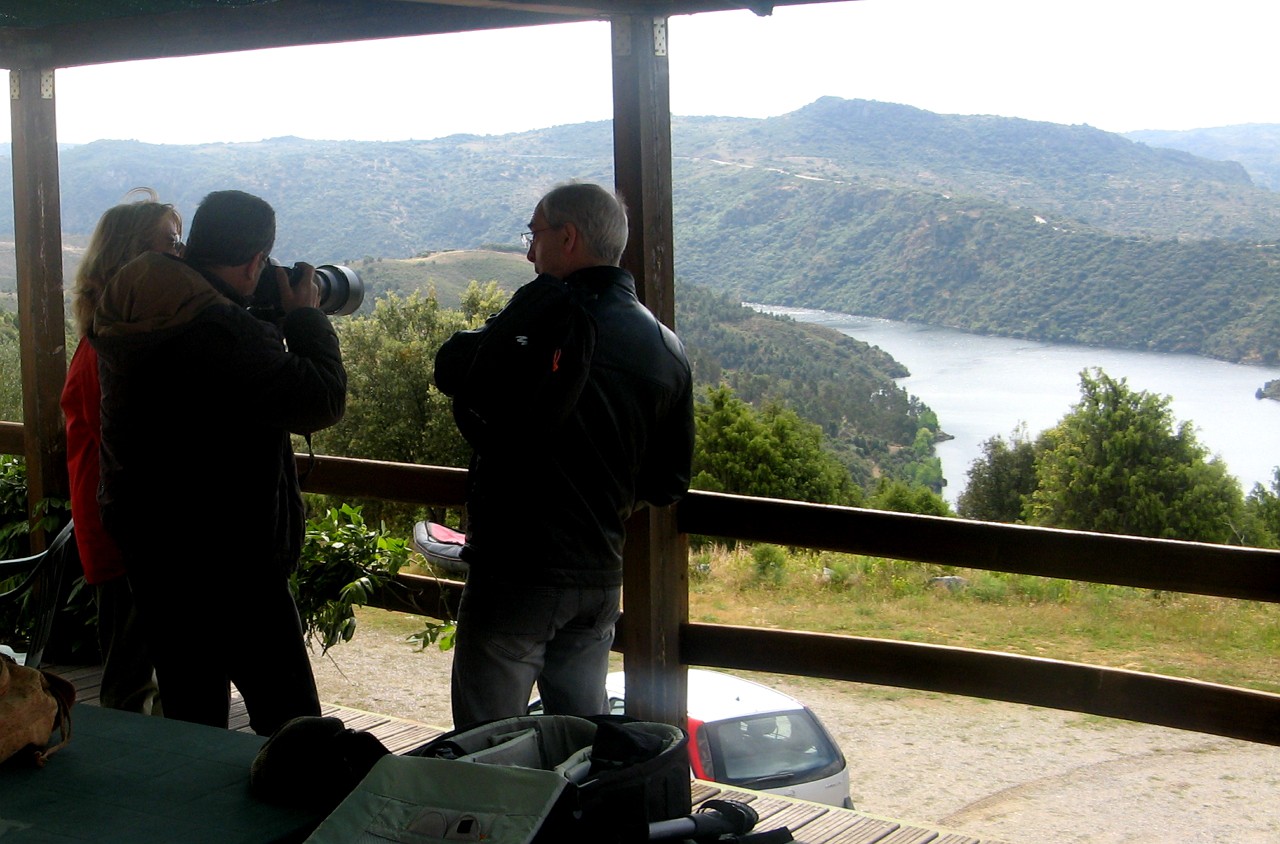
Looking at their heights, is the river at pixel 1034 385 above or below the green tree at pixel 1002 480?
above

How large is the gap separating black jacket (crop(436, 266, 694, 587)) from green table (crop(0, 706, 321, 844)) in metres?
0.56

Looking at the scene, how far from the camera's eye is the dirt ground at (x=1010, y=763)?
6590 mm

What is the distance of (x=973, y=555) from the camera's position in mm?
2322

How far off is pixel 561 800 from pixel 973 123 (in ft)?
45.8

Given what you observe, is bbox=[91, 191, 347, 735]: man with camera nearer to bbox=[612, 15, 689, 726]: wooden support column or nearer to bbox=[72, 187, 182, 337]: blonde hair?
bbox=[72, 187, 182, 337]: blonde hair

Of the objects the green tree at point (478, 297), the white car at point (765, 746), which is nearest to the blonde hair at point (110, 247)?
the white car at point (765, 746)

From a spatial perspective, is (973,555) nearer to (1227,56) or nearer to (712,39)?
(712,39)

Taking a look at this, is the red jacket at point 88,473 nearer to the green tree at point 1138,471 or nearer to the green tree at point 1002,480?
the green tree at point 1138,471

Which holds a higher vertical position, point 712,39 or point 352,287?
point 712,39

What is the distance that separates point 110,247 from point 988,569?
1.81 meters

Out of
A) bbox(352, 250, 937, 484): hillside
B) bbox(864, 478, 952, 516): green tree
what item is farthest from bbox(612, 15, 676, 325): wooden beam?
bbox(864, 478, 952, 516): green tree

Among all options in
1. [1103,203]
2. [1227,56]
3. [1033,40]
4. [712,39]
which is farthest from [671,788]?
[1227,56]

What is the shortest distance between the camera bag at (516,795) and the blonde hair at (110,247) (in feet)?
3.86

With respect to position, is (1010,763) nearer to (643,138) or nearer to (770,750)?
(770,750)
